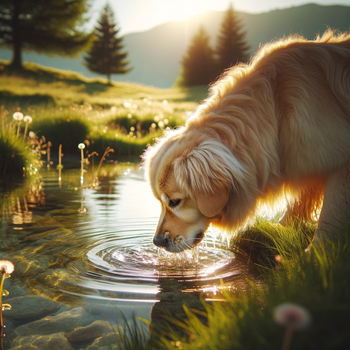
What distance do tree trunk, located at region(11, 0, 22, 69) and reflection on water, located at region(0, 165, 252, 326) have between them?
33986 mm

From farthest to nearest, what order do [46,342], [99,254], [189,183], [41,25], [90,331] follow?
[41,25] → [99,254] → [189,183] → [90,331] → [46,342]

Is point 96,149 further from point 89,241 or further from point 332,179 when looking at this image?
point 332,179

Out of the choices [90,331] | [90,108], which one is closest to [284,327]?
[90,331]

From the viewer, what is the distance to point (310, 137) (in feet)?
10.9

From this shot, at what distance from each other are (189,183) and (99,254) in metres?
1.44

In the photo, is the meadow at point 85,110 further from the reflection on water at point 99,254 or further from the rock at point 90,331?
the rock at point 90,331

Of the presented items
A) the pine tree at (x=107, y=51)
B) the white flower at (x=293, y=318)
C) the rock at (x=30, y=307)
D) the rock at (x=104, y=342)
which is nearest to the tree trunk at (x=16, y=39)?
the pine tree at (x=107, y=51)

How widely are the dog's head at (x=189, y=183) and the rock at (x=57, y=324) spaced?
97 centimetres

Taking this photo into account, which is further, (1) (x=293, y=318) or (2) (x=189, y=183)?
(2) (x=189, y=183)

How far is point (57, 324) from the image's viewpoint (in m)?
2.65

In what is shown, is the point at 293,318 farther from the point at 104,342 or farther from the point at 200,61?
the point at 200,61

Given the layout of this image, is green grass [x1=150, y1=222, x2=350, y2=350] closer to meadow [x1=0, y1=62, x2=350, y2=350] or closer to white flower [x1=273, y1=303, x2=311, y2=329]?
meadow [x1=0, y1=62, x2=350, y2=350]

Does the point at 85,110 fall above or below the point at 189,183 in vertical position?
above

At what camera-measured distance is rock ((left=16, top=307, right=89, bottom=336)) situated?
2576 millimetres
